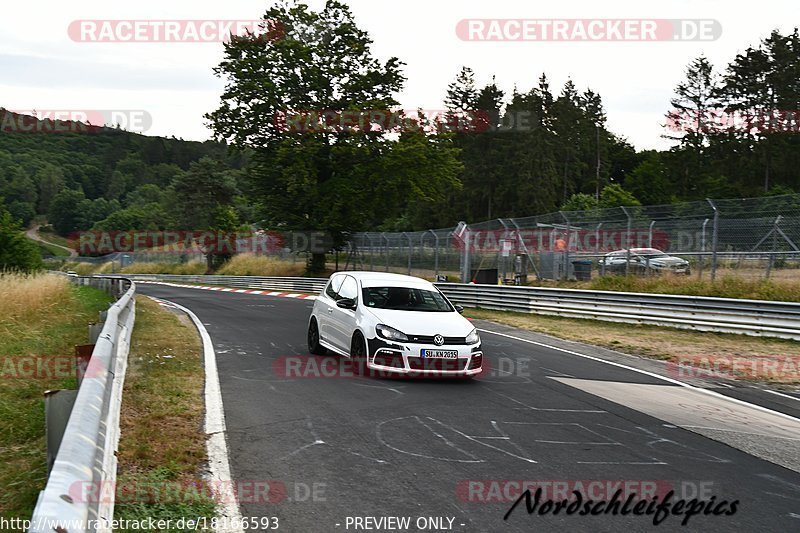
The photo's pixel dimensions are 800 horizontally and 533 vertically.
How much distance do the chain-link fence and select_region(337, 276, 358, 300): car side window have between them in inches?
446

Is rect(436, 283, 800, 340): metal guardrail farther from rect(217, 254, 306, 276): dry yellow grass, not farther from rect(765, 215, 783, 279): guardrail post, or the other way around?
rect(217, 254, 306, 276): dry yellow grass

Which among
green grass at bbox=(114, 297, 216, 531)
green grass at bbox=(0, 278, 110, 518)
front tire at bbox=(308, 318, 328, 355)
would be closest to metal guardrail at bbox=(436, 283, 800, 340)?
front tire at bbox=(308, 318, 328, 355)

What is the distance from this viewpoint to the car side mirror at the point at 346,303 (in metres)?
10.8

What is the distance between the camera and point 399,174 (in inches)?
1578

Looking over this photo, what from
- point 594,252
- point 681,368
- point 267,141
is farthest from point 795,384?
point 267,141

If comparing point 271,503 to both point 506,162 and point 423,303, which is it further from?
point 506,162

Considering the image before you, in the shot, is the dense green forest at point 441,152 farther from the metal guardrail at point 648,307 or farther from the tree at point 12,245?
the metal guardrail at point 648,307

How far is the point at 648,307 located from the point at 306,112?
2624cm

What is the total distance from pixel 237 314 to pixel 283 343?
7336 millimetres

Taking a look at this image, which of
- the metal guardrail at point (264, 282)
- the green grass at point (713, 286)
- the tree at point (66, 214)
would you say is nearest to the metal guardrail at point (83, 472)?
the green grass at point (713, 286)

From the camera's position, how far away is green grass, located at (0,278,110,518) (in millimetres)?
4684

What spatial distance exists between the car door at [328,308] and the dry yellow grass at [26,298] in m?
6.04

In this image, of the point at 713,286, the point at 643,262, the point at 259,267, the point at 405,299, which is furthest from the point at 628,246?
the point at 259,267

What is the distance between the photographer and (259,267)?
50.7 m
